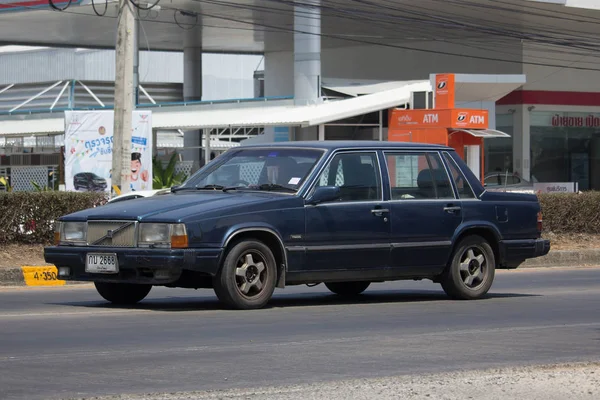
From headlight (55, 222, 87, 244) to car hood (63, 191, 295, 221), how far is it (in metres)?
0.07

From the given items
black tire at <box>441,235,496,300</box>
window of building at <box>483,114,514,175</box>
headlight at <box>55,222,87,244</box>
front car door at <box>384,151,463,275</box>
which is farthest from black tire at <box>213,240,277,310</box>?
window of building at <box>483,114,514,175</box>

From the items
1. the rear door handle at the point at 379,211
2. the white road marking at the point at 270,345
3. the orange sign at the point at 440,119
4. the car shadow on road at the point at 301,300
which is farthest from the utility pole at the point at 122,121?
the orange sign at the point at 440,119

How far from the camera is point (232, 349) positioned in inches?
341

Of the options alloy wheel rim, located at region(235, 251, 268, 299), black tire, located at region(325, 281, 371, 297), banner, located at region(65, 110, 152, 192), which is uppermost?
banner, located at region(65, 110, 152, 192)

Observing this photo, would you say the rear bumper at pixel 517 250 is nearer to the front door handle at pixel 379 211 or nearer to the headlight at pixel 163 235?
the front door handle at pixel 379 211

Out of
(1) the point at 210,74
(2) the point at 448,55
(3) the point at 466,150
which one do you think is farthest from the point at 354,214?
Result: (1) the point at 210,74

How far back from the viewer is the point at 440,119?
115ft

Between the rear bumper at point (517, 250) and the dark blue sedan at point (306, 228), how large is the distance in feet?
0.05

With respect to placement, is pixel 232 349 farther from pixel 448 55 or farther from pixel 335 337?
pixel 448 55

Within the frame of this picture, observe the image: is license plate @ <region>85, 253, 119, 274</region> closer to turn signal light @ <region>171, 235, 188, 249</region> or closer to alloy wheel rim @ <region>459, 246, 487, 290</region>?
turn signal light @ <region>171, 235, 188, 249</region>

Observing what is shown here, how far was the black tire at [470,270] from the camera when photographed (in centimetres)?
1273

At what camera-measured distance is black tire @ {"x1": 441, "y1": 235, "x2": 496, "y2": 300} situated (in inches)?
501

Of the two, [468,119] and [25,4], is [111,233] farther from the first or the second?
[25,4]

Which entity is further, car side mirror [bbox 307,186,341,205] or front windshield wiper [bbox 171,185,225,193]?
front windshield wiper [bbox 171,185,225,193]
